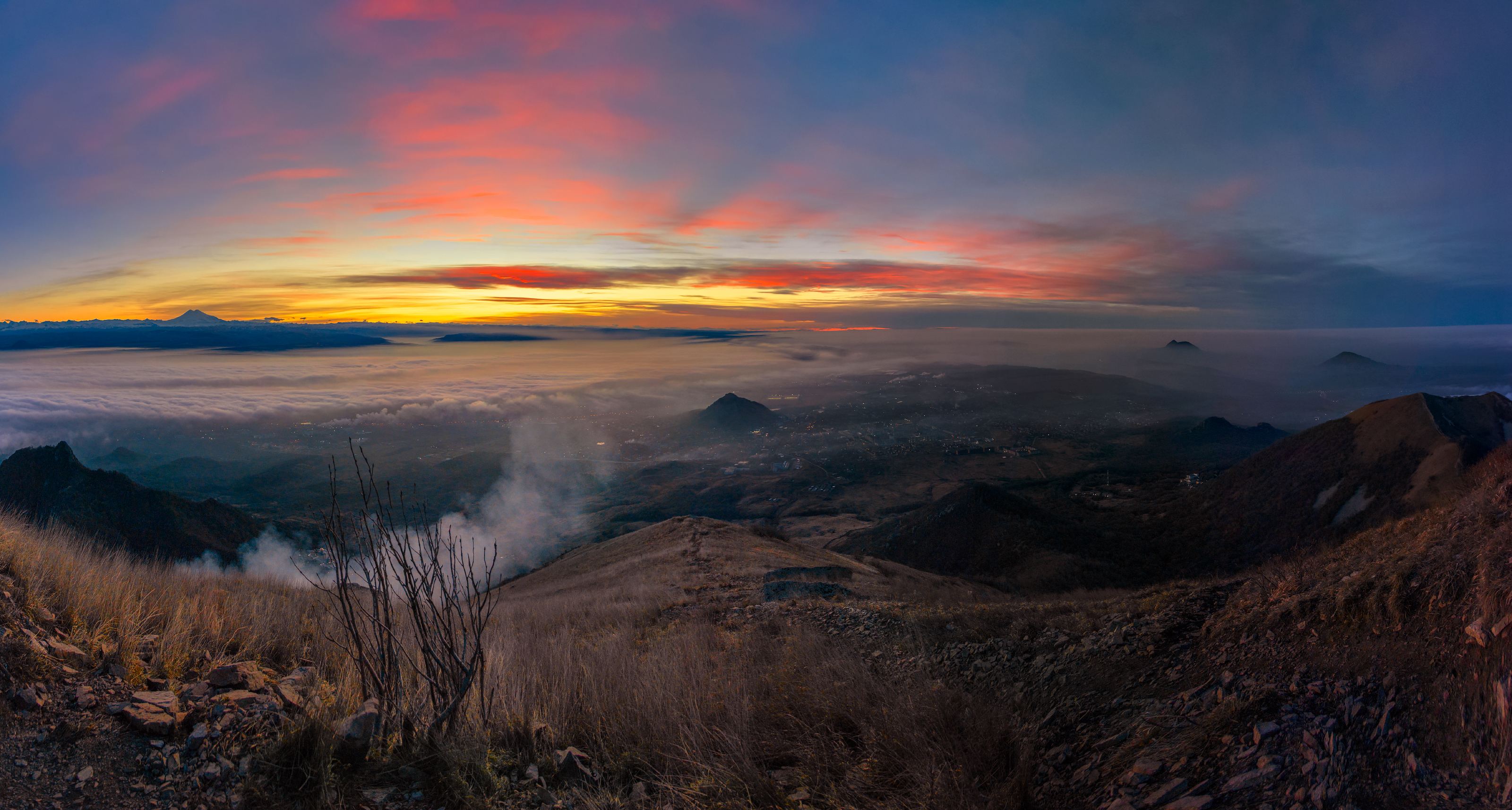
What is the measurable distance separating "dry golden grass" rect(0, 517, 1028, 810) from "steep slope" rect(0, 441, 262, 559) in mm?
65964

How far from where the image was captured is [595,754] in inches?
163

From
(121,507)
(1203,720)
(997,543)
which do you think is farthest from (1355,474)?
(121,507)

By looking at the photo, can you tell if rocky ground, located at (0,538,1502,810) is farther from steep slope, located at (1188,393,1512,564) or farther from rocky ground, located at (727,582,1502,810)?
steep slope, located at (1188,393,1512,564)

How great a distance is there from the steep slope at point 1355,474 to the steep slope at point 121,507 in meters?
91.3

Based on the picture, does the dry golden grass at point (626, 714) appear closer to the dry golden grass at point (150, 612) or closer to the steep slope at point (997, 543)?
the dry golden grass at point (150, 612)

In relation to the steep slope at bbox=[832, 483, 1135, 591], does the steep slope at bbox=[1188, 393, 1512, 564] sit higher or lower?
higher

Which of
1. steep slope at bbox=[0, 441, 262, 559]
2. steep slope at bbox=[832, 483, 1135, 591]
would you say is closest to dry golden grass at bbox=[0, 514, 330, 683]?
steep slope at bbox=[832, 483, 1135, 591]

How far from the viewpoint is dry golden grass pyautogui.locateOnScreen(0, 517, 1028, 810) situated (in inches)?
142

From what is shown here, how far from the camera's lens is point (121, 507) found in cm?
5712

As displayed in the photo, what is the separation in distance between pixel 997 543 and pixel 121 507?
84074 mm

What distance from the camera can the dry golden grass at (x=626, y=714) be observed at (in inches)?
142

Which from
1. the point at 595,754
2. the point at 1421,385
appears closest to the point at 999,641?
the point at 595,754

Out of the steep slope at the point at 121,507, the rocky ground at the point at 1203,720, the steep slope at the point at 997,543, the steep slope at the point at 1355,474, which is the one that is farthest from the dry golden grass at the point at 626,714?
the steep slope at the point at 121,507

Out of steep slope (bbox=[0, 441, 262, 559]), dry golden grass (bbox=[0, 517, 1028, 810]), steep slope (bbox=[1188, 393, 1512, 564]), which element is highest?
dry golden grass (bbox=[0, 517, 1028, 810])
